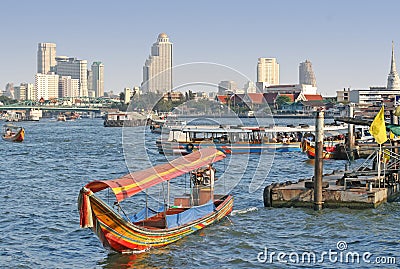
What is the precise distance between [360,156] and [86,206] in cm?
3945

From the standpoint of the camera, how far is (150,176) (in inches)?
897

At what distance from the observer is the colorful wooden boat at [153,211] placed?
20344mm

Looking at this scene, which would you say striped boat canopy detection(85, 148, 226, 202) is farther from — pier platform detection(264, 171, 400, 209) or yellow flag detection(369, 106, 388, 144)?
yellow flag detection(369, 106, 388, 144)

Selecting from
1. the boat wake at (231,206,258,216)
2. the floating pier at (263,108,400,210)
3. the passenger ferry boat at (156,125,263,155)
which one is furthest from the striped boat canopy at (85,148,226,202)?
the passenger ferry boat at (156,125,263,155)

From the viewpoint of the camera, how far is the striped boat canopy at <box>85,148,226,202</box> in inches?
803

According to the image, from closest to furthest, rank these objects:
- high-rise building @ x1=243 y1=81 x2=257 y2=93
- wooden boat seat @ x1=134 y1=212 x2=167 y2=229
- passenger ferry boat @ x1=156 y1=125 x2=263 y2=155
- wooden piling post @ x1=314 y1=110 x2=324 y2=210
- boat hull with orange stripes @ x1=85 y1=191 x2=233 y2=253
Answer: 1. boat hull with orange stripes @ x1=85 y1=191 x2=233 y2=253
2. wooden boat seat @ x1=134 y1=212 x2=167 y2=229
3. high-rise building @ x1=243 y1=81 x2=257 y2=93
4. wooden piling post @ x1=314 y1=110 x2=324 y2=210
5. passenger ferry boat @ x1=156 y1=125 x2=263 y2=155

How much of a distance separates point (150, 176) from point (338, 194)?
9240 mm

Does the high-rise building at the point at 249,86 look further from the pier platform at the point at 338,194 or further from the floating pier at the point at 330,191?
the pier platform at the point at 338,194

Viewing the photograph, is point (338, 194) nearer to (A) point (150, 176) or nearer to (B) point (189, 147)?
(A) point (150, 176)

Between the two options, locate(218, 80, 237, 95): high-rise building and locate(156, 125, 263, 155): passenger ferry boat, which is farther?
locate(156, 125, 263, 155): passenger ferry boat

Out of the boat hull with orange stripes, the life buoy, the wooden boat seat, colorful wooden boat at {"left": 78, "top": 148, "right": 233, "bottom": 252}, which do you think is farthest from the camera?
the life buoy

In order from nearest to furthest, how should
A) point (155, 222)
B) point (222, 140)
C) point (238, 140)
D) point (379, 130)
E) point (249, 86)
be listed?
1. point (155, 222)
2. point (249, 86)
3. point (379, 130)
4. point (238, 140)
5. point (222, 140)

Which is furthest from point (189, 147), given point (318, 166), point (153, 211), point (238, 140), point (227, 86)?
point (153, 211)

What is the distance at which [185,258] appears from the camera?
71.8 ft
